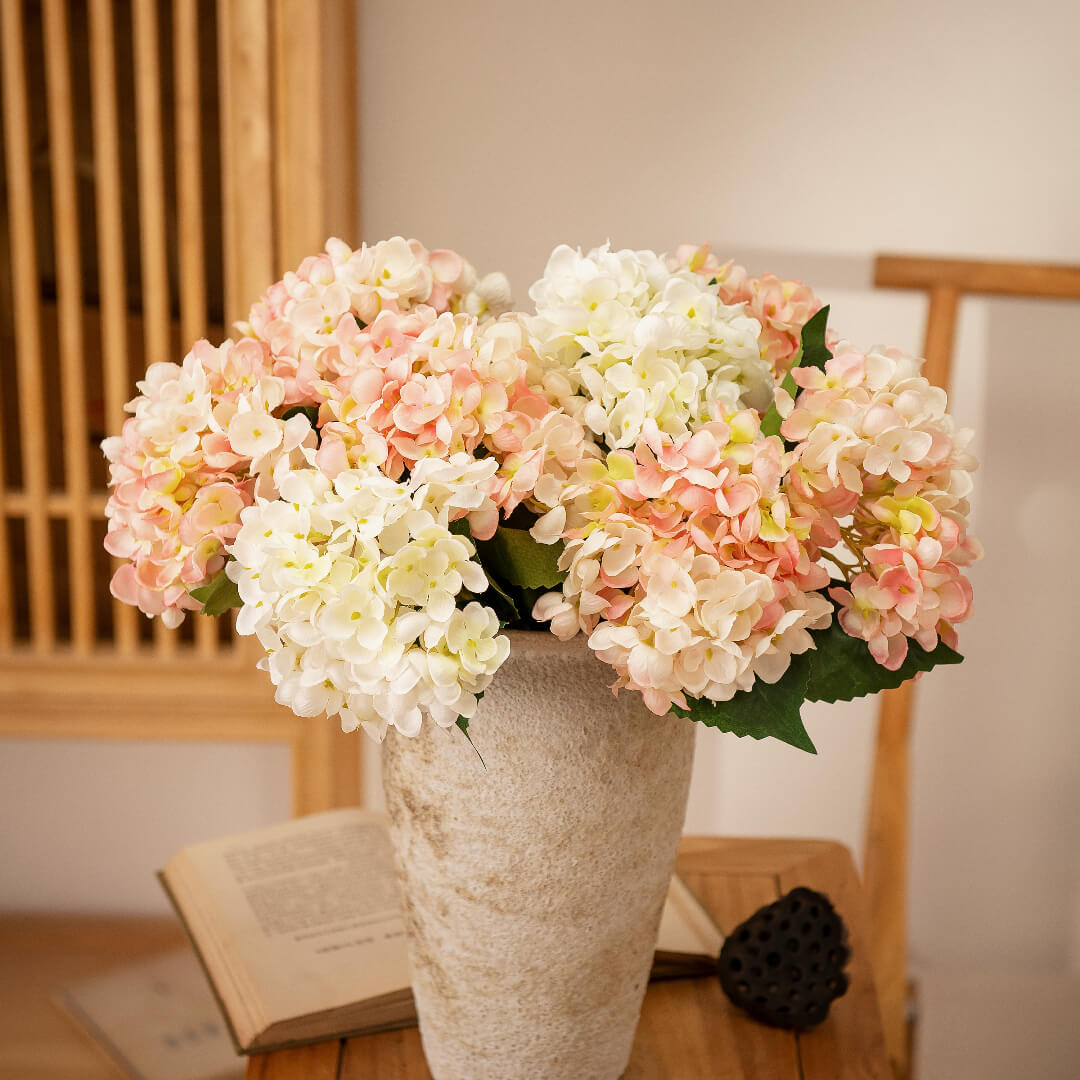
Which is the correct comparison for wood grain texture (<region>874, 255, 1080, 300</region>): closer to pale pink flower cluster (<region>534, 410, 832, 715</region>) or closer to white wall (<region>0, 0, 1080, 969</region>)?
white wall (<region>0, 0, 1080, 969</region>)

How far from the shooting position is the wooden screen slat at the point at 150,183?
1428 millimetres

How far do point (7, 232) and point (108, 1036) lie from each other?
1131 millimetres

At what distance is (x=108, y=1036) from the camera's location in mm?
1621

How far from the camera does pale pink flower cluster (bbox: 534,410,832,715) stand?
1.83ft

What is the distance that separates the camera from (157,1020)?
1.66m

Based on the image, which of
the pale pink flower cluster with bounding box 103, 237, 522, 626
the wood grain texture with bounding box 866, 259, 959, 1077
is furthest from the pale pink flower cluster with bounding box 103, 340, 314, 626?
the wood grain texture with bounding box 866, 259, 959, 1077

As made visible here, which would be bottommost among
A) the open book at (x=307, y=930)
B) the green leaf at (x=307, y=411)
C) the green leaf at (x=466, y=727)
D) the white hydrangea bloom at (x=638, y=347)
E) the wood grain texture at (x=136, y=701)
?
the wood grain texture at (x=136, y=701)

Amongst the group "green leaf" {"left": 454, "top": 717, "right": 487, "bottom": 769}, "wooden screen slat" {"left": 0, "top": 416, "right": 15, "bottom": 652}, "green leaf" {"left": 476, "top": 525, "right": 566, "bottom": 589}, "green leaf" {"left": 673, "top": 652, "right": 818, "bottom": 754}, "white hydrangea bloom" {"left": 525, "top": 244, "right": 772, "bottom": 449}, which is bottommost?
"wooden screen slat" {"left": 0, "top": 416, "right": 15, "bottom": 652}

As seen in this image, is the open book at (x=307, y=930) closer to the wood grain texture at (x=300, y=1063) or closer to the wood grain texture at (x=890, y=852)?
the wood grain texture at (x=300, y=1063)

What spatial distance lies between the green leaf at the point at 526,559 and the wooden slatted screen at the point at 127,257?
95 centimetres

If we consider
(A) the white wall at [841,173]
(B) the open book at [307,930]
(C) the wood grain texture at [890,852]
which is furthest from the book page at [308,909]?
(A) the white wall at [841,173]

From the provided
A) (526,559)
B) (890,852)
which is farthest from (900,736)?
(526,559)

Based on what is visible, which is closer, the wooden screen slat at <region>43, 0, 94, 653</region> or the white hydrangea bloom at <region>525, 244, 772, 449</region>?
the white hydrangea bloom at <region>525, 244, 772, 449</region>

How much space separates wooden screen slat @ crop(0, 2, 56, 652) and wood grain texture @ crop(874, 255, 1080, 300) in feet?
3.66
